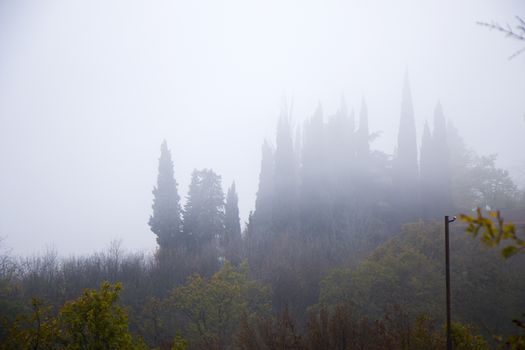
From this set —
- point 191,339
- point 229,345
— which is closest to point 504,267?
point 229,345

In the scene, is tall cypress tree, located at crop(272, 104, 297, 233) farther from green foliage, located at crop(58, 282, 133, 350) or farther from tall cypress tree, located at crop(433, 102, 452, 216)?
green foliage, located at crop(58, 282, 133, 350)

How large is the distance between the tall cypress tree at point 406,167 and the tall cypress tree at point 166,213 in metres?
23.6

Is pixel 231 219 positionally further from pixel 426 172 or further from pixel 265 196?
pixel 426 172

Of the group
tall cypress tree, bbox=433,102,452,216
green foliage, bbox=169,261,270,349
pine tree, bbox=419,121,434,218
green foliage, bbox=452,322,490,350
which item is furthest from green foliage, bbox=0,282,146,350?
tall cypress tree, bbox=433,102,452,216

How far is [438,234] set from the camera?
23484mm

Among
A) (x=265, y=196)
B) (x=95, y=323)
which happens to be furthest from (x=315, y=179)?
(x=95, y=323)

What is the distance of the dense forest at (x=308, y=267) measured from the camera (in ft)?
36.6

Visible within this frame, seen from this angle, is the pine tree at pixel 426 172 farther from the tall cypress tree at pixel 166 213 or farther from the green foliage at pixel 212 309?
the green foliage at pixel 212 309

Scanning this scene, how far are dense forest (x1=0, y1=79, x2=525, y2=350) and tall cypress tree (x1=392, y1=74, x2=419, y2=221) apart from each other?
0.41 ft

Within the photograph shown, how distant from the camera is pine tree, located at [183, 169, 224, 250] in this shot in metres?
42.0

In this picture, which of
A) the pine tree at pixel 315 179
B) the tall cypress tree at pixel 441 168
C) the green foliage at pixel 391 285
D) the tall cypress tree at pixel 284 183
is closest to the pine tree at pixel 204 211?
the tall cypress tree at pixel 284 183

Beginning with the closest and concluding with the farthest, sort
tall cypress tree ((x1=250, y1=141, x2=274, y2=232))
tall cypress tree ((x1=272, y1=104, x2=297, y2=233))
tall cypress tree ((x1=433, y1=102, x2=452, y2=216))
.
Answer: tall cypress tree ((x1=433, y1=102, x2=452, y2=216)) → tall cypress tree ((x1=272, y1=104, x2=297, y2=233)) → tall cypress tree ((x1=250, y1=141, x2=274, y2=232))

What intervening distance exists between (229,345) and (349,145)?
3181 cm

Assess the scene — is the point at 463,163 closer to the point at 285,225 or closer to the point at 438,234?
the point at 285,225
